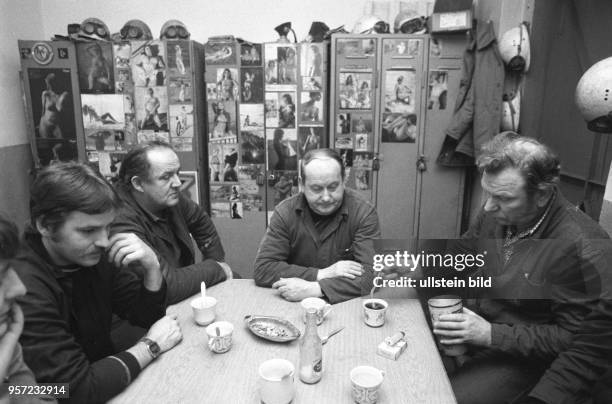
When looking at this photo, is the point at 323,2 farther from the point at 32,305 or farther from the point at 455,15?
the point at 32,305

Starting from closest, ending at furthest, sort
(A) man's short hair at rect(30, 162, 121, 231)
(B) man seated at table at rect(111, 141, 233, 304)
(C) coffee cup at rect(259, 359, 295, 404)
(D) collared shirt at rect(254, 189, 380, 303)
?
(C) coffee cup at rect(259, 359, 295, 404) < (A) man's short hair at rect(30, 162, 121, 231) < (B) man seated at table at rect(111, 141, 233, 304) < (D) collared shirt at rect(254, 189, 380, 303)

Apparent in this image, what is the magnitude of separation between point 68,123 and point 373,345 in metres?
3.41

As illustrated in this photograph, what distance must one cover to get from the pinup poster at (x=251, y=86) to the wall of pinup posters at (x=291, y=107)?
5cm

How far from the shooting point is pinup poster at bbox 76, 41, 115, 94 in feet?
11.7

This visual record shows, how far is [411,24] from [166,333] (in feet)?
10.6

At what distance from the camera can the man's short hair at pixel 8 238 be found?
3.10ft

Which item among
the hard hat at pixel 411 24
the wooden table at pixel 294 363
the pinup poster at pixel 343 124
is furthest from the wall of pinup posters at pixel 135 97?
the wooden table at pixel 294 363

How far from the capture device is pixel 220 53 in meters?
3.58

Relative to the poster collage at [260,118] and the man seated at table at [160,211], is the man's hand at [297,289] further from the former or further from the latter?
the poster collage at [260,118]

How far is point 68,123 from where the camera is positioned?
12.0ft

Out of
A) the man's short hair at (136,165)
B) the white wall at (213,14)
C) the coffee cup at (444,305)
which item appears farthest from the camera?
the white wall at (213,14)

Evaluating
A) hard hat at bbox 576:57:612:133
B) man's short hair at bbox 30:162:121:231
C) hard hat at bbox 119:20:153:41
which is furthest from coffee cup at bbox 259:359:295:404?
hard hat at bbox 119:20:153:41

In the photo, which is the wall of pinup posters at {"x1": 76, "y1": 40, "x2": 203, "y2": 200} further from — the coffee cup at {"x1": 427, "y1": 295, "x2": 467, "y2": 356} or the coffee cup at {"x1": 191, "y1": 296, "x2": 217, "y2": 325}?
the coffee cup at {"x1": 427, "y1": 295, "x2": 467, "y2": 356}

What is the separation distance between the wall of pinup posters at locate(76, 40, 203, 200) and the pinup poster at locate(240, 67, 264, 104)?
1.38 ft
